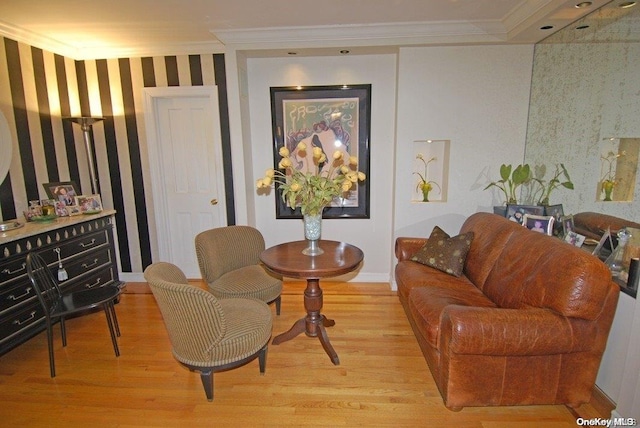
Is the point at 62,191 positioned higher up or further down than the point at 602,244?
higher up

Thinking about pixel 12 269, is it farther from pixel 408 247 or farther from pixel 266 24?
pixel 408 247

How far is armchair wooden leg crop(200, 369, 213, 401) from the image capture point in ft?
6.56

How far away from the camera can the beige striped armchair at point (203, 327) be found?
1823mm

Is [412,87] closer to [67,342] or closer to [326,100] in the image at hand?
[326,100]

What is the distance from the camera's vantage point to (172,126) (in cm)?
381

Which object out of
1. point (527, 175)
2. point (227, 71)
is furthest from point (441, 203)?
point (227, 71)

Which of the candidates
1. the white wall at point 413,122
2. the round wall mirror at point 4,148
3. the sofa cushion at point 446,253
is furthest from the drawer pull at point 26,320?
the sofa cushion at point 446,253

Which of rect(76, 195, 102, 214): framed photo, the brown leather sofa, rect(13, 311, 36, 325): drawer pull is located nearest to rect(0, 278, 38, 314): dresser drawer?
rect(13, 311, 36, 325): drawer pull

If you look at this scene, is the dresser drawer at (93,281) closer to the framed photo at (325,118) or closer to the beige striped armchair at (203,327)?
the beige striped armchair at (203,327)

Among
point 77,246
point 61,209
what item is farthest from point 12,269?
point 61,209

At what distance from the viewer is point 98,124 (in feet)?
12.4

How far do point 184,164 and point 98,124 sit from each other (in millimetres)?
1064

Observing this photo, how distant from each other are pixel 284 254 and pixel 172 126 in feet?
7.53

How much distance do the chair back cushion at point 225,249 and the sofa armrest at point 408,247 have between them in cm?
137
